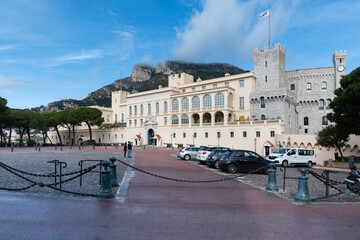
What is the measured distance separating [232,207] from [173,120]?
49.3 meters

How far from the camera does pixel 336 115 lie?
24.7 metres

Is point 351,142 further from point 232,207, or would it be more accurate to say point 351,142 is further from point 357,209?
point 232,207

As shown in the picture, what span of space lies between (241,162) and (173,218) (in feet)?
34.1

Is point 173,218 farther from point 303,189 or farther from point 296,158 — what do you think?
point 296,158

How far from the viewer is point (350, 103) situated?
22469mm

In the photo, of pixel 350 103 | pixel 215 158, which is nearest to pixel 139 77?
pixel 350 103

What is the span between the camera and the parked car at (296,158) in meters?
22.5

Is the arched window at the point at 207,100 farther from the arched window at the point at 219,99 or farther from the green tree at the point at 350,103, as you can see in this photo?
the green tree at the point at 350,103

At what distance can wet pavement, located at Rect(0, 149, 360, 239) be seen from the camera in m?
5.06

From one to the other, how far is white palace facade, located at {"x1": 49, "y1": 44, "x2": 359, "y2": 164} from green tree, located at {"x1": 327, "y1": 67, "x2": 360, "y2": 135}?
13298 mm

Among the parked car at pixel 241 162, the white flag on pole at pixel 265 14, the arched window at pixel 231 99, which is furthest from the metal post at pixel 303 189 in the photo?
the arched window at pixel 231 99

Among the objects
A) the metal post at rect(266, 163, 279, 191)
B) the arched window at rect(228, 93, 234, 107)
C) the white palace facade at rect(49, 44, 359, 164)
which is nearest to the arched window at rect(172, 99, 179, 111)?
the white palace facade at rect(49, 44, 359, 164)

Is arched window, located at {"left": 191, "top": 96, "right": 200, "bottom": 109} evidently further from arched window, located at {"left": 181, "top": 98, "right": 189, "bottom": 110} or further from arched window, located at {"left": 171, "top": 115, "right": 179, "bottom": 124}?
arched window, located at {"left": 171, "top": 115, "right": 179, "bottom": 124}

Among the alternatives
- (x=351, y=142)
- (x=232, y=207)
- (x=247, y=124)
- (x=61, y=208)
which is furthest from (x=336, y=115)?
(x=61, y=208)
